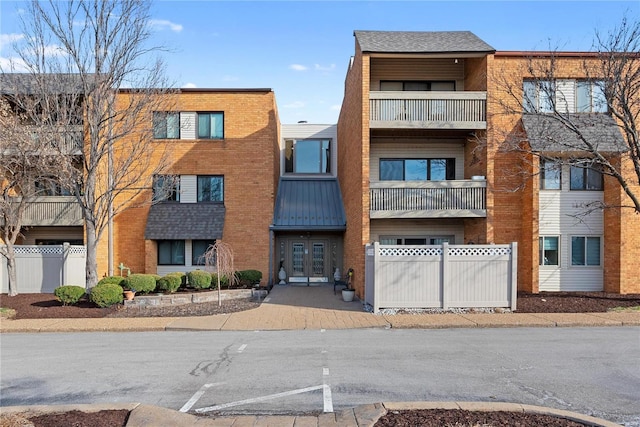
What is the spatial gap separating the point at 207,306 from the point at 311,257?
7015 millimetres

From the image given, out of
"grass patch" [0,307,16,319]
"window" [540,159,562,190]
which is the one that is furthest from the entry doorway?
"grass patch" [0,307,16,319]

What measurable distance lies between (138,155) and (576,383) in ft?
53.0

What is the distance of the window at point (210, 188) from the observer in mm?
19344

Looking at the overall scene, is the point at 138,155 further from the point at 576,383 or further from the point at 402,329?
the point at 576,383

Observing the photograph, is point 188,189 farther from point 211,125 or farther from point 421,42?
point 421,42

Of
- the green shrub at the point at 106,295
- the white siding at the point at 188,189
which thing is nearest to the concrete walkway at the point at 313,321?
the green shrub at the point at 106,295

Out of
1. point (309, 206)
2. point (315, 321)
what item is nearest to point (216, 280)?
point (309, 206)

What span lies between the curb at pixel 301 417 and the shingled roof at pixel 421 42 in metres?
12.9

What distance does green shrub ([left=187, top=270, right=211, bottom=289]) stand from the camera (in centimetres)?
1588

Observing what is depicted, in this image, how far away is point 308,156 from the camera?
23328 millimetres

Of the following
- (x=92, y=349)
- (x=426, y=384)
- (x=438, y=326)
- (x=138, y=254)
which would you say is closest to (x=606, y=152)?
(x=438, y=326)

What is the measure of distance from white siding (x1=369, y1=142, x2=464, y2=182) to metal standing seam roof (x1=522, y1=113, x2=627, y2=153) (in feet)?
9.77

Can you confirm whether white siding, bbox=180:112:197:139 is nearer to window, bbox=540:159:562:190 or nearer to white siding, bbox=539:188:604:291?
window, bbox=540:159:562:190

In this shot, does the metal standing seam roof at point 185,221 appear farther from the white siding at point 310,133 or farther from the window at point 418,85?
the window at point 418,85
